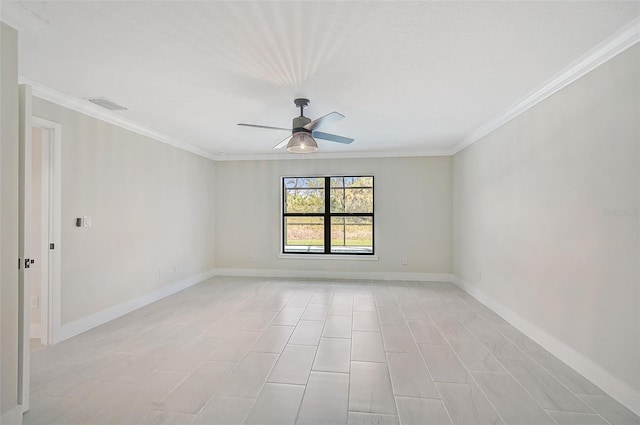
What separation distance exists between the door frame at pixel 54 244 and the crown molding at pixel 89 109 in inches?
9.6

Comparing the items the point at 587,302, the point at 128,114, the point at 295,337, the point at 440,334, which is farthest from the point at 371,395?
the point at 128,114

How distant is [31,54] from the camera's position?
2.19 m

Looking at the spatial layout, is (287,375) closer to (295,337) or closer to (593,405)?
(295,337)

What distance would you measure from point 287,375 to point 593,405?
209cm

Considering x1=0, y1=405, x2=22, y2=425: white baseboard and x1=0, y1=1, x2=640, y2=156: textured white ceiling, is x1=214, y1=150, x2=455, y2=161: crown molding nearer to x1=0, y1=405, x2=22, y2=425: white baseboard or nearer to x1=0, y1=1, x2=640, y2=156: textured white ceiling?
x1=0, y1=1, x2=640, y2=156: textured white ceiling

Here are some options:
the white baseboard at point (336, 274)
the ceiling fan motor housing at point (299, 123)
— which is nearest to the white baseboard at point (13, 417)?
the ceiling fan motor housing at point (299, 123)

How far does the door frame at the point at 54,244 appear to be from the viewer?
9.35ft

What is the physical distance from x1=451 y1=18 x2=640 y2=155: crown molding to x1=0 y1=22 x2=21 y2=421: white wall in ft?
12.5

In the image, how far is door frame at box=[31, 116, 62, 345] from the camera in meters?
2.85

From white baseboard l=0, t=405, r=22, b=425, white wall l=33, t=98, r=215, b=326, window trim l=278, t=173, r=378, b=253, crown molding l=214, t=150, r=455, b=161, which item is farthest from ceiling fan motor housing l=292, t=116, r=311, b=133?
white baseboard l=0, t=405, r=22, b=425

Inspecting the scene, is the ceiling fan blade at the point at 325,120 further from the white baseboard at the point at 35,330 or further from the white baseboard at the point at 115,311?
the white baseboard at the point at 35,330

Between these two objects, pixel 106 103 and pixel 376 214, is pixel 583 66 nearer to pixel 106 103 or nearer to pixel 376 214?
pixel 376 214

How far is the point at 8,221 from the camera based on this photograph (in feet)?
5.83

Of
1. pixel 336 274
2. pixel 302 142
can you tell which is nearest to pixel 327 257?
pixel 336 274
